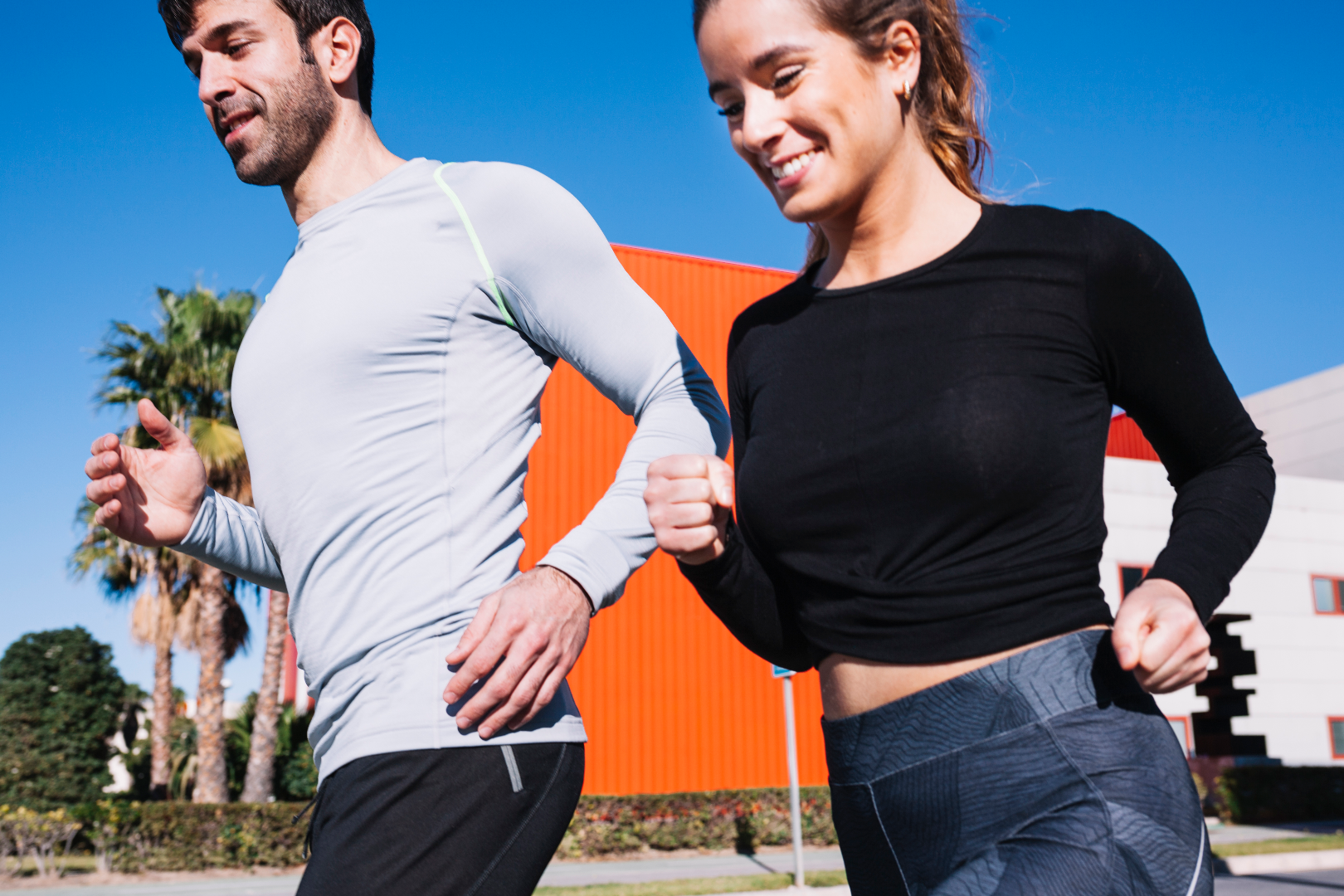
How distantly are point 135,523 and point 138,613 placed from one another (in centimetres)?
2063

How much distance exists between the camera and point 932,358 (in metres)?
1.41

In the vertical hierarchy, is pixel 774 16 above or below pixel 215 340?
below

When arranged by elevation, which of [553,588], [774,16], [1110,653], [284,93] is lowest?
[1110,653]

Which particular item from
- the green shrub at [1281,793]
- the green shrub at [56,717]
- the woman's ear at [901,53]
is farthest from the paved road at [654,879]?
the woman's ear at [901,53]

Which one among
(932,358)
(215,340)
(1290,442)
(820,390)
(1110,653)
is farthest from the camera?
(1290,442)

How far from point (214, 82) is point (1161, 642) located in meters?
1.91

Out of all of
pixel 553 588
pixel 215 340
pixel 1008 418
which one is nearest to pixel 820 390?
pixel 1008 418

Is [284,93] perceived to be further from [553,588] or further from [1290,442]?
[1290,442]

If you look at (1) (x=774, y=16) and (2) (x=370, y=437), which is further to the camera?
(2) (x=370, y=437)

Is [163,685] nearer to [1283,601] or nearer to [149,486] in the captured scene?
[149,486]

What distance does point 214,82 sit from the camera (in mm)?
2029

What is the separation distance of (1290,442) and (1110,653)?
123 ft

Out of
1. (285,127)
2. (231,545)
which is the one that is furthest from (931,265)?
(231,545)

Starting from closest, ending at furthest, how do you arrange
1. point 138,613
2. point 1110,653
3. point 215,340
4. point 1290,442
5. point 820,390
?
1. point 1110,653
2. point 820,390
3. point 215,340
4. point 138,613
5. point 1290,442
